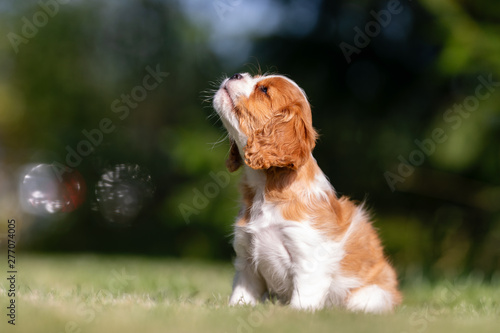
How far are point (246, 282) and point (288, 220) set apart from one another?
0.58 metres

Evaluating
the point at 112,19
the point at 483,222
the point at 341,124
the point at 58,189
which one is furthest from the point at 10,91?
the point at 483,222

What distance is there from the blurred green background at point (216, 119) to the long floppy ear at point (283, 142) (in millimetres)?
965

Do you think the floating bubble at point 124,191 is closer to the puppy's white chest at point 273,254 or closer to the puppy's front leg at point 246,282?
the puppy's front leg at point 246,282

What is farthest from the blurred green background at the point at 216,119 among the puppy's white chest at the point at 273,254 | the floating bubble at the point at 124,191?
the puppy's white chest at the point at 273,254

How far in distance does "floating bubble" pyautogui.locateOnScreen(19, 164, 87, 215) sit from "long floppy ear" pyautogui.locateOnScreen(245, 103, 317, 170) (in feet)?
18.3

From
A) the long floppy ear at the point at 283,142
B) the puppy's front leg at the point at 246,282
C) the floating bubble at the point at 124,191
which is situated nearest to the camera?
the long floppy ear at the point at 283,142

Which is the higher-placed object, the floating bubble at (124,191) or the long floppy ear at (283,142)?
the long floppy ear at (283,142)

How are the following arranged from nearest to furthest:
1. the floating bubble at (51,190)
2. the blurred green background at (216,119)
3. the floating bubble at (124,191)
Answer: the blurred green background at (216,119) → the floating bubble at (51,190) → the floating bubble at (124,191)

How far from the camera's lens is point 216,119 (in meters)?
8.77

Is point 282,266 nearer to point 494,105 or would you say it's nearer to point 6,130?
point 494,105

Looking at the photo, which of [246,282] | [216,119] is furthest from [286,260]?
[216,119]

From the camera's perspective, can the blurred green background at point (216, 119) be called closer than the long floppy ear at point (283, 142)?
No

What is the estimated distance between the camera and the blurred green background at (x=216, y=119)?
7.22m

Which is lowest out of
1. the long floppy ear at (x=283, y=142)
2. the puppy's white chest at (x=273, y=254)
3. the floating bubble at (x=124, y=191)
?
the floating bubble at (x=124, y=191)
